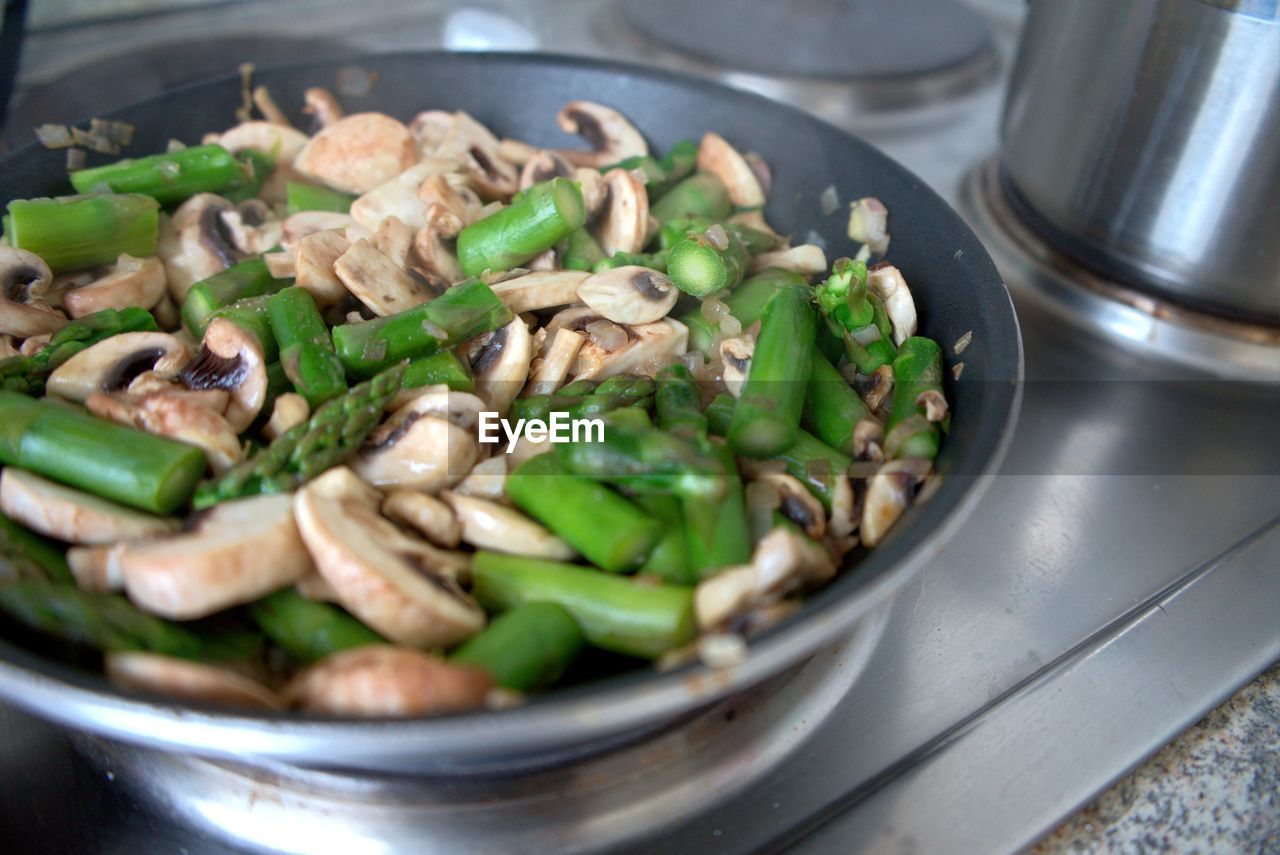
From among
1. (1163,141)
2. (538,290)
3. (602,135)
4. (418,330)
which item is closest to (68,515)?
(418,330)

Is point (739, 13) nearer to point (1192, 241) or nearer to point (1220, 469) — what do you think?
point (1192, 241)

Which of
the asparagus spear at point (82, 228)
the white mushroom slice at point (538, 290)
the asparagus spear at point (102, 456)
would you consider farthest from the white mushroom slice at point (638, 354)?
the asparagus spear at point (82, 228)

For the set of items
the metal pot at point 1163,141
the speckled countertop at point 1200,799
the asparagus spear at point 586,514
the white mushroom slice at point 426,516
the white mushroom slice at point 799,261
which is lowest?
the speckled countertop at point 1200,799

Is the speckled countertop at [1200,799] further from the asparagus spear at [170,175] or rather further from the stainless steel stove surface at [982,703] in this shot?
the asparagus spear at [170,175]

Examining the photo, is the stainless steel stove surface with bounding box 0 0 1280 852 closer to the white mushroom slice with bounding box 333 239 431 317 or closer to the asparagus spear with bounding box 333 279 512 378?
the asparagus spear with bounding box 333 279 512 378

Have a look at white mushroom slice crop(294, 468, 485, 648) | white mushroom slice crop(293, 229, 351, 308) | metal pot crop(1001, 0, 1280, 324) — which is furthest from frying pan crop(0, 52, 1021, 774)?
white mushroom slice crop(293, 229, 351, 308)
